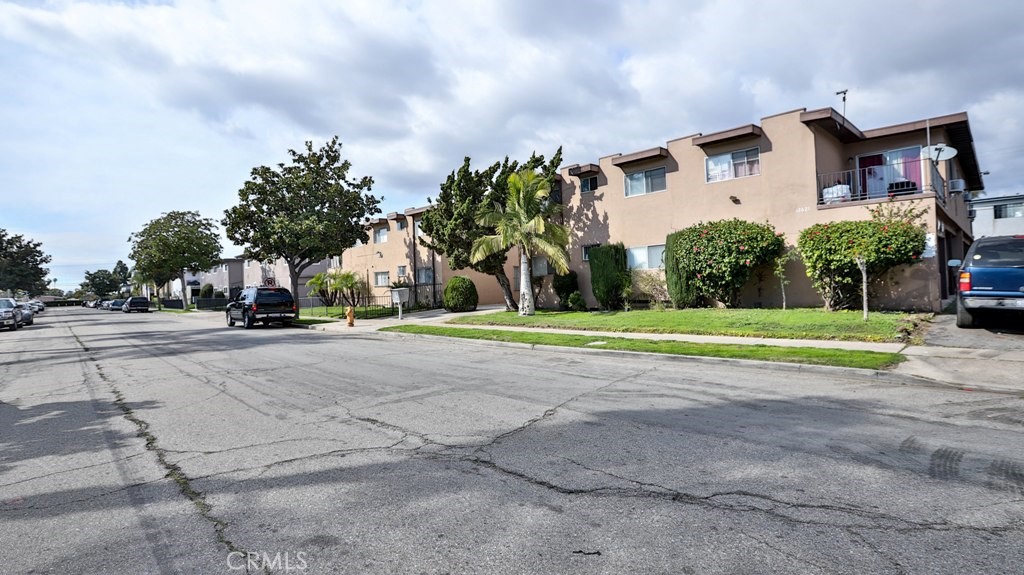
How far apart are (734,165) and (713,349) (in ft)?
33.4

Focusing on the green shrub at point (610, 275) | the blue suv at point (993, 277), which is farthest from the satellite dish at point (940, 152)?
the green shrub at point (610, 275)

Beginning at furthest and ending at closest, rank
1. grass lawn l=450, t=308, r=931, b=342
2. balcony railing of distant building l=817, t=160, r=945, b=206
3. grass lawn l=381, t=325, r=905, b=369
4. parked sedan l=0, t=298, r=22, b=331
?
parked sedan l=0, t=298, r=22, b=331
balcony railing of distant building l=817, t=160, r=945, b=206
grass lawn l=450, t=308, r=931, b=342
grass lawn l=381, t=325, r=905, b=369

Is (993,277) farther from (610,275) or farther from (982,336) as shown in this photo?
(610,275)

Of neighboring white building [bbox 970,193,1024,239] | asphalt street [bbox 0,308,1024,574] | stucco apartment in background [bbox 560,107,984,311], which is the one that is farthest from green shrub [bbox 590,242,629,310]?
neighboring white building [bbox 970,193,1024,239]

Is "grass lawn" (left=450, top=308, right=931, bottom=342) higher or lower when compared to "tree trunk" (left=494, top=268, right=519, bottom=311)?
lower

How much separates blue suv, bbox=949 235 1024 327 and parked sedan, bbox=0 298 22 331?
3898 centimetres

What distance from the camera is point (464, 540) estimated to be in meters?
3.27

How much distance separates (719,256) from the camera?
17094 mm

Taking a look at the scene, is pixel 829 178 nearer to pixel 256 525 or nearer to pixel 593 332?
pixel 593 332

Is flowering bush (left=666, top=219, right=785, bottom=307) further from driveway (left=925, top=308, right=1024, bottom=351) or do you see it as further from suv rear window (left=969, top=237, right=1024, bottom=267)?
suv rear window (left=969, top=237, right=1024, bottom=267)

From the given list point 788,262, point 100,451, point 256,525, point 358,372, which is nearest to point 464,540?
point 256,525

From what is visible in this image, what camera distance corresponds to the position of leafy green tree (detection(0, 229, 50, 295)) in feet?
203

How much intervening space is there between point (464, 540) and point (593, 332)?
12.4 m

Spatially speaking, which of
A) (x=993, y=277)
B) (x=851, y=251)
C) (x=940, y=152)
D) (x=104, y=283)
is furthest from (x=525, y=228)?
(x=104, y=283)
